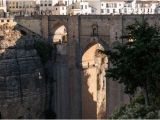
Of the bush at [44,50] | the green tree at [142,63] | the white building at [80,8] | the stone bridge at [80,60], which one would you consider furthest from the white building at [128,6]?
the green tree at [142,63]

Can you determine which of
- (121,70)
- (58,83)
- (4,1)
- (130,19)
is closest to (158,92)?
(121,70)

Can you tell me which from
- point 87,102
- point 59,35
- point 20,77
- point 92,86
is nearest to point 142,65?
point 87,102

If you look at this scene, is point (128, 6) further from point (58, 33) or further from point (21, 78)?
point (21, 78)

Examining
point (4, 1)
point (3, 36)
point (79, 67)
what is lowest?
point (79, 67)

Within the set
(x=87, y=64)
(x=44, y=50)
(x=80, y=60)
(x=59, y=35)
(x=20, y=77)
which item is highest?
(x=59, y=35)

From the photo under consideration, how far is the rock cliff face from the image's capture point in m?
50.2

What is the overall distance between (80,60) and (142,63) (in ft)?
89.6

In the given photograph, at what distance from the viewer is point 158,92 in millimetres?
23391

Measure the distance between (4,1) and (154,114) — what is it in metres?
61.9

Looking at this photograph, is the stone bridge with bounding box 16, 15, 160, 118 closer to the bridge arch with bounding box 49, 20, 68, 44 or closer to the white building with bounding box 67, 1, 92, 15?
the bridge arch with bounding box 49, 20, 68, 44

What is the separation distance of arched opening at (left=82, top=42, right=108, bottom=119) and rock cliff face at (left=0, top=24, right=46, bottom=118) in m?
4.88

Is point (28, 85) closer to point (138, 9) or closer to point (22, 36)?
point (22, 36)

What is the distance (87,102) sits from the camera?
51.1 meters

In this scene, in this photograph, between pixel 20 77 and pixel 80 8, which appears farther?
pixel 80 8
